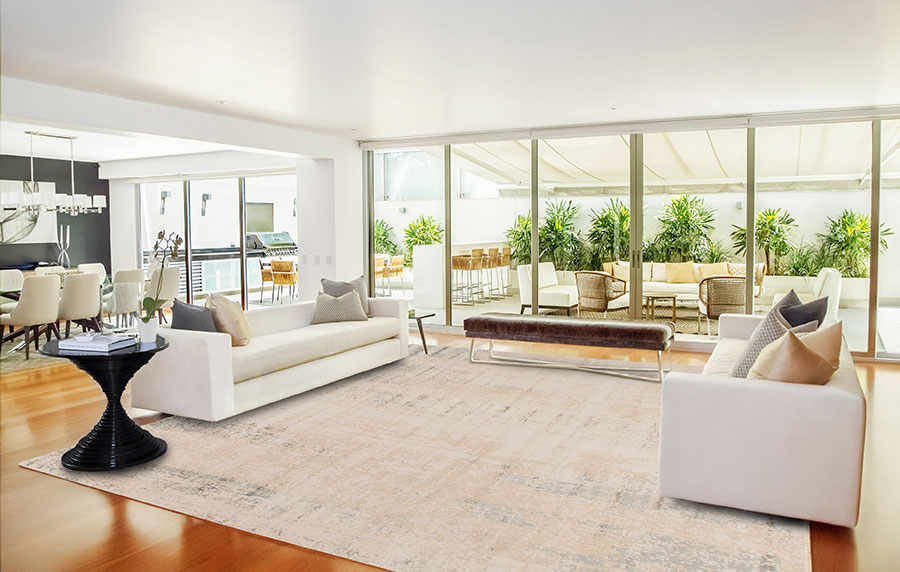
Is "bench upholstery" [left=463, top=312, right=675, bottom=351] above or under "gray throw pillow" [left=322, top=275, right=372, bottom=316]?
under

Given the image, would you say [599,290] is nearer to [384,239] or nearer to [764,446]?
[384,239]

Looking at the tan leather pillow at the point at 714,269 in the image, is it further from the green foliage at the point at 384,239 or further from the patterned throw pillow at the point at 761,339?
the green foliage at the point at 384,239

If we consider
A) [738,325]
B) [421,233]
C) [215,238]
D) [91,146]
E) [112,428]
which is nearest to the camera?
[112,428]

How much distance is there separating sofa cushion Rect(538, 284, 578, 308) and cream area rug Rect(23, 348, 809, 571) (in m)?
2.60

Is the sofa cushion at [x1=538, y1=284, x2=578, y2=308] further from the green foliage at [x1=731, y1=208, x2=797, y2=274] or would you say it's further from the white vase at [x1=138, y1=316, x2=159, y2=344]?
the white vase at [x1=138, y1=316, x2=159, y2=344]

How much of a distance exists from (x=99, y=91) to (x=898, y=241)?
293 inches

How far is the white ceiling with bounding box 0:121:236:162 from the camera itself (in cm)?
808

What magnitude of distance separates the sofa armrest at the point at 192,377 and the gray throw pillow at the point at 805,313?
3.64 m

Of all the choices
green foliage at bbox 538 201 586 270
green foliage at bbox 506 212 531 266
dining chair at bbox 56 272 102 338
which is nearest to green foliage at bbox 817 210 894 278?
green foliage at bbox 538 201 586 270

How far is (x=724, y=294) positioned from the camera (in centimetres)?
716

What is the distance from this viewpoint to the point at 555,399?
529 cm

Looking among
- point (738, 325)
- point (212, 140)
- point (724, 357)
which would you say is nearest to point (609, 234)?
point (738, 325)

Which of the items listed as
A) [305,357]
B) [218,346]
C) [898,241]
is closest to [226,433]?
[218,346]

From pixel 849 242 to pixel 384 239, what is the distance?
5.38 metres
